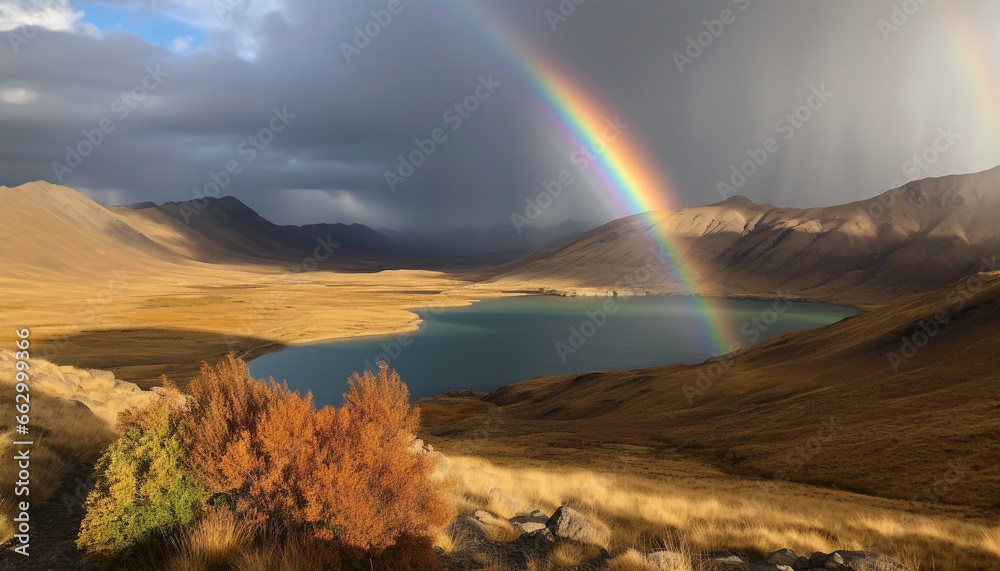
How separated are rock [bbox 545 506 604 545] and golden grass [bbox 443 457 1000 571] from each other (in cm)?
28

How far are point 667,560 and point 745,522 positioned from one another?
3.88 meters

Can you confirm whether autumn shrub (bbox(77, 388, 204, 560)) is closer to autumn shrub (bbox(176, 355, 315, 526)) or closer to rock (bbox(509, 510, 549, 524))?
autumn shrub (bbox(176, 355, 315, 526))

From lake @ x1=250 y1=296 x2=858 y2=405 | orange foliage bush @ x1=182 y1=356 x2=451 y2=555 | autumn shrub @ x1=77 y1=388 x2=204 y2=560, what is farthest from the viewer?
lake @ x1=250 y1=296 x2=858 y2=405

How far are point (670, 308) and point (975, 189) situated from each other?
14262 centimetres

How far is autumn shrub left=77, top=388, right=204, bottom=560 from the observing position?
19.8 feet

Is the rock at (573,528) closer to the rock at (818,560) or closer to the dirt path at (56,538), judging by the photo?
the rock at (818,560)

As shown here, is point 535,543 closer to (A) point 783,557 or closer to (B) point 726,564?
(B) point 726,564

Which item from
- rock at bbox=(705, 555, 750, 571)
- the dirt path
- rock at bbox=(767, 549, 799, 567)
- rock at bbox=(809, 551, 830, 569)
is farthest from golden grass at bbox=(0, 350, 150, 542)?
rock at bbox=(809, 551, 830, 569)

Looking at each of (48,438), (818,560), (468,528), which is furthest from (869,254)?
(48,438)

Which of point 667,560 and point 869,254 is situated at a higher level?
point 869,254

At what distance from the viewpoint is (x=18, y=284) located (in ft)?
403

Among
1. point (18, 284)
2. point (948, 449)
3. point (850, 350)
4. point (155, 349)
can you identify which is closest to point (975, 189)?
point (850, 350)

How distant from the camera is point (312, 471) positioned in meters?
6.54

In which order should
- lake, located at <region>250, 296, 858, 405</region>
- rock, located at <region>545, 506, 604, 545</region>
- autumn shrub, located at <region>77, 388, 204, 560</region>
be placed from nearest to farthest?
autumn shrub, located at <region>77, 388, 204, 560</region>
rock, located at <region>545, 506, 604, 545</region>
lake, located at <region>250, 296, 858, 405</region>
